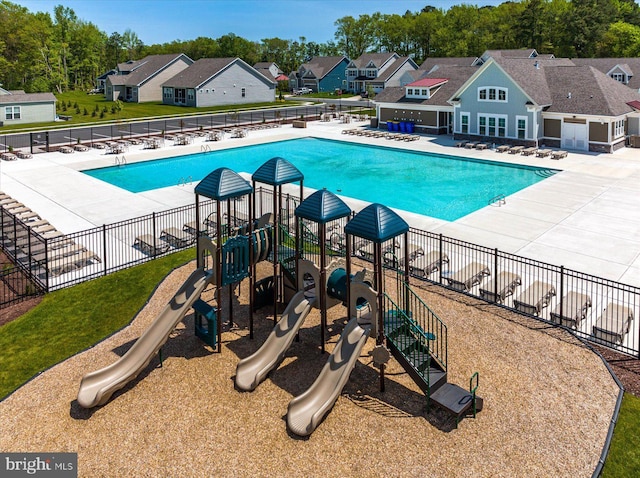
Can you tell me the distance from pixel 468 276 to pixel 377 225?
7.36m

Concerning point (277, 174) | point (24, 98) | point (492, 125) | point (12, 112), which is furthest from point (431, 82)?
point (12, 112)

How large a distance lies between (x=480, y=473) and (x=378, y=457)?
5.97 feet

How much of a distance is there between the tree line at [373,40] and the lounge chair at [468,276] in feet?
259

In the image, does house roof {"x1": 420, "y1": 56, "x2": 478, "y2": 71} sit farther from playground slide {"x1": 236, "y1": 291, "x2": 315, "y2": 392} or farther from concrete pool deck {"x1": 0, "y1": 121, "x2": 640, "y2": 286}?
playground slide {"x1": 236, "y1": 291, "x2": 315, "y2": 392}

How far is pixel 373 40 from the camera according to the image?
14388 cm

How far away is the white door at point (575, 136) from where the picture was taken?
139ft

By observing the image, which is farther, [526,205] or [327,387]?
[526,205]

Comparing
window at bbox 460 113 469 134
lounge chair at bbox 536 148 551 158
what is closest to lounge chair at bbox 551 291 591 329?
lounge chair at bbox 536 148 551 158

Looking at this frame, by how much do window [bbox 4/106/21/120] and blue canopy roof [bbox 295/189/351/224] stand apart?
2344 inches

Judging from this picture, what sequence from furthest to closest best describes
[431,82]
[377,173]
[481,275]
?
[431,82] < [377,173] < [481,275]

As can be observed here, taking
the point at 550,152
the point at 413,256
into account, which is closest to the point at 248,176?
→ the point at 413,256

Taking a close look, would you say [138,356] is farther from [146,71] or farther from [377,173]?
[146,71]

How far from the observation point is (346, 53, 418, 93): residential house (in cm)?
9844

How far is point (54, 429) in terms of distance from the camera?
11055 mm
